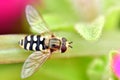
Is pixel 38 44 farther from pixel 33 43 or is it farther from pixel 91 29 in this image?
pixel 91 29

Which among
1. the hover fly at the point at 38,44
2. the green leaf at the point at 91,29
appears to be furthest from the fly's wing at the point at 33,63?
the green leaf at the point at 91,29

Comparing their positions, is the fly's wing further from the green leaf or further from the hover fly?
the green leaf

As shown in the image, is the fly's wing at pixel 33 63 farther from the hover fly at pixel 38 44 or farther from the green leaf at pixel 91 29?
the green leaf at pixel 91 29

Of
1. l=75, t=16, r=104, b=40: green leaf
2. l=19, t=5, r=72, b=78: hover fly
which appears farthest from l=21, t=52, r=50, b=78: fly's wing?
l=75, t=16, r=104, b=40: green leaf

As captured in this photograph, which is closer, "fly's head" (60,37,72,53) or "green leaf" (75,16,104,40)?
"green leaf" (75,16,104,40)

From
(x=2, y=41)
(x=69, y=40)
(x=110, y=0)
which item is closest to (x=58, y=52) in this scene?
(x=69, y=40)

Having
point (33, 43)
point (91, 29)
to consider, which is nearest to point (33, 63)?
point (33, 43)

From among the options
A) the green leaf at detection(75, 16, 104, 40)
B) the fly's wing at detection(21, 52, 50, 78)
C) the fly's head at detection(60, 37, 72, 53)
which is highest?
the green leaf at detection(75, 16, 104, 40)

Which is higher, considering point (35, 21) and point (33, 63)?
point (35, 21)
